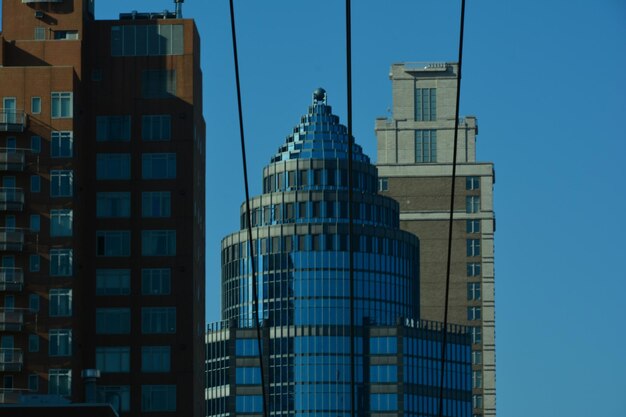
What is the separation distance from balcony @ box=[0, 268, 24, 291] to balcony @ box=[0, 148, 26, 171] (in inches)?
331

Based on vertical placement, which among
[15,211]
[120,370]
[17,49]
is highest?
[17,49]

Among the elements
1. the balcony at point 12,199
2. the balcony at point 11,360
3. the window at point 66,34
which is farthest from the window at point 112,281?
the window at point 66,34

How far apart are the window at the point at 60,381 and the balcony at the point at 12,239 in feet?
35.2

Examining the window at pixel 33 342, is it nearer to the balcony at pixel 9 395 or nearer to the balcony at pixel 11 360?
the balcony at pixel 11 360

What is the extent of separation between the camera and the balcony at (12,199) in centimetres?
18650

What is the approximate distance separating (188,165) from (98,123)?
9034mm

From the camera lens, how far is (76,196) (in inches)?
7402

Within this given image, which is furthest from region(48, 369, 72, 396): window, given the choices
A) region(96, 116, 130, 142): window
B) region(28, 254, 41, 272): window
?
region(96, 116, 130, 142): window

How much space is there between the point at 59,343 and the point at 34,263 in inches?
277

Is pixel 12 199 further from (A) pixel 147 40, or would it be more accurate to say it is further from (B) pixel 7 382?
(A) pixel 147 40

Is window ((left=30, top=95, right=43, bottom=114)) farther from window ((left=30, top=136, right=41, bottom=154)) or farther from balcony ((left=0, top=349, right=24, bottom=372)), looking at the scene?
balcony ((left=0, top=349, right=24, bottom=372))

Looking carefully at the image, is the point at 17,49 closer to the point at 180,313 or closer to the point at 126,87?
the point at 126,87

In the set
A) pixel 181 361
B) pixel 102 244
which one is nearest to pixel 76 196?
pixel 102 244

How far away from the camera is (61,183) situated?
617 ft
